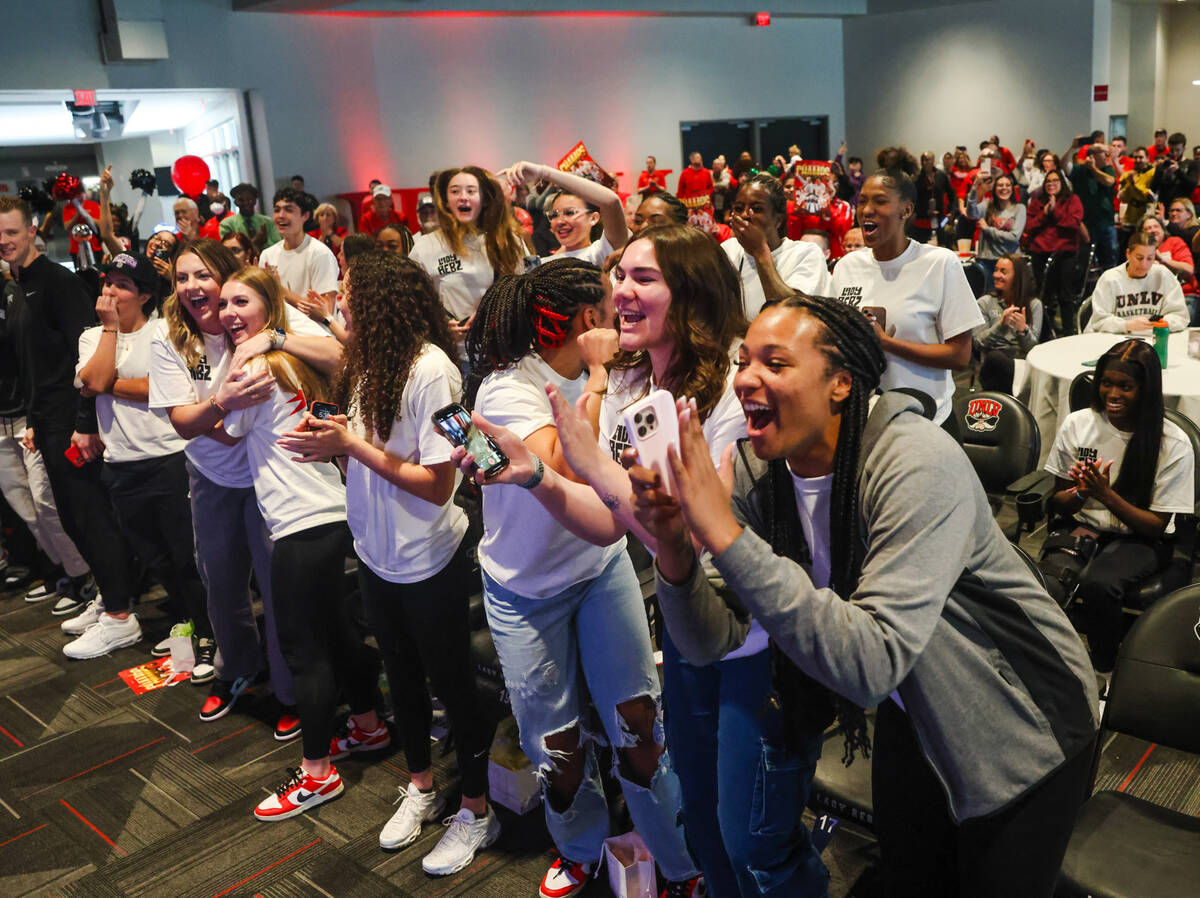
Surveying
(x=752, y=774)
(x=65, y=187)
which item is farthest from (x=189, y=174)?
(x=752, y=774)

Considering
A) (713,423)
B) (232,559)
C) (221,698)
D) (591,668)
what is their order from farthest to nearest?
(221,698) < (232,559) < (591,668) < (713,423)

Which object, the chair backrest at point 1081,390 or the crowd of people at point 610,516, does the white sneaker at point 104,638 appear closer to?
the crowd of people at point 610,516

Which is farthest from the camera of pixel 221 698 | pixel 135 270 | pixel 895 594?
pixel 135 270

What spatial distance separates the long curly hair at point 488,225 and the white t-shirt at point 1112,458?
229cm

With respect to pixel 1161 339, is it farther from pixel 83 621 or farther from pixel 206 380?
pixel 83 621

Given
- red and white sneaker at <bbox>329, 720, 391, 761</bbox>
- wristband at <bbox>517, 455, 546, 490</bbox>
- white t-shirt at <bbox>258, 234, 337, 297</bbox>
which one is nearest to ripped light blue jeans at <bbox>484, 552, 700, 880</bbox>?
wristband at <bbox>517, 455, 546, 490</bbox>

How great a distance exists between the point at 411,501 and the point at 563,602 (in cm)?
50

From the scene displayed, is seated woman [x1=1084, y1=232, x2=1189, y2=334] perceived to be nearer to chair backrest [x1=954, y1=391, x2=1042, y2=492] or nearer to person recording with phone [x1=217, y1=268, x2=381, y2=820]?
chair backrest [x1=954, y1=391, x2=1042, y2=492]

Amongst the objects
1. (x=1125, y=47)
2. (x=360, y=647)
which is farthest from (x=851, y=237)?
(x=1125, y=47)

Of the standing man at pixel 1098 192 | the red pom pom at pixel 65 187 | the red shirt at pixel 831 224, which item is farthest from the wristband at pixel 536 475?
the standing man at pixel 1098 192

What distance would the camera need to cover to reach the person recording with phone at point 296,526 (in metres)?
2.70

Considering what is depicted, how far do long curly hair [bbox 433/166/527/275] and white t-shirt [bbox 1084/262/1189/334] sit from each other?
332 centimetres

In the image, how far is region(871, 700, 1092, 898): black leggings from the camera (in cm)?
143

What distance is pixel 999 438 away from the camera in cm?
394
